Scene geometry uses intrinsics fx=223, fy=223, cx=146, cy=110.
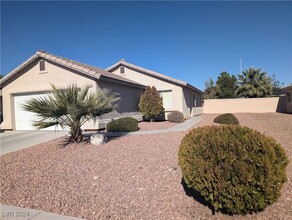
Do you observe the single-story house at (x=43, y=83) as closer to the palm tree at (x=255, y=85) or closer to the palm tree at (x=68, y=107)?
the palm tree at (x=68, y=107)

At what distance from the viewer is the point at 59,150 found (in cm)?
806

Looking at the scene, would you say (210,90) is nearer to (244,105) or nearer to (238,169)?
(244,105)

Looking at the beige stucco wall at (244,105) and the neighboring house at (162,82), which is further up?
the neighboring house at (162,82)

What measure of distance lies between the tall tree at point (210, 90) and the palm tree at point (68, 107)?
123 ft

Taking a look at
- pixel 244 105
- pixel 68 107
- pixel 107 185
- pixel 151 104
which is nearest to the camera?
pixel 107 185

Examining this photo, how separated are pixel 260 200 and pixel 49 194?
3.75m

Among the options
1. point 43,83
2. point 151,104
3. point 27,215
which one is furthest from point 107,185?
point 151,104

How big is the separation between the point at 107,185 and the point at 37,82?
11.7 m

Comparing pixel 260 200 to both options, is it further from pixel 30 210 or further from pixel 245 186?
pixel 30 210

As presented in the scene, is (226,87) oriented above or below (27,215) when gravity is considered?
above

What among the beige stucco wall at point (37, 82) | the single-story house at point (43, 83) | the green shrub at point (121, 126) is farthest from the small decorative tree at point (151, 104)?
A: the green shrub at point (121, 126)

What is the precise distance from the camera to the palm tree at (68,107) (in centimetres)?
812

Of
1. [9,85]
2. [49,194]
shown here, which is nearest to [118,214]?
[49,194]

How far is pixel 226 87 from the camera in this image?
42.6 meters
